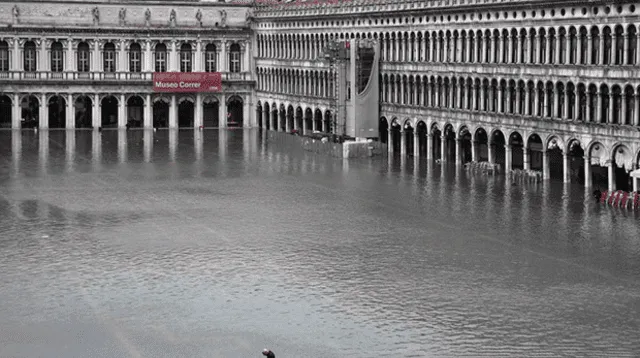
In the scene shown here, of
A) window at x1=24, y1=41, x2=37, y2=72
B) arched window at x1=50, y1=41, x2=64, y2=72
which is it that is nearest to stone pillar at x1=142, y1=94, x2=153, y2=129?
arched window at x1=50, y1=41, x2=64, y2=72

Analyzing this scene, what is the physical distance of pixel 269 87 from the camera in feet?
465

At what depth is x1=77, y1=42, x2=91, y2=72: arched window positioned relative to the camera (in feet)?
454

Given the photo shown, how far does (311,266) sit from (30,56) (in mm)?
88493

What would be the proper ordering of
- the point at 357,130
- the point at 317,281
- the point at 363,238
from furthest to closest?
the point at 357,130 < the point at 363,238 < the point at 317,281

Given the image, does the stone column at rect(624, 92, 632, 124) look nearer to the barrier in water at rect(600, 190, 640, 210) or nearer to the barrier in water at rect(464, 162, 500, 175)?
the barrier in water at rect(600, 190, 640, 210)

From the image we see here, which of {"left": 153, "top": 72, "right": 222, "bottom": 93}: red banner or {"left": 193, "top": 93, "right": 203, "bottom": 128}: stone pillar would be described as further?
{"left": 193, "top": 93, "right": 203, "bottom": 128}: stone pillar

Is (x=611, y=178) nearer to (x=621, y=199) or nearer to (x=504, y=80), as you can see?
(x=621, y=199)

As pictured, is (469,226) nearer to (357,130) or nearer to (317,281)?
(317,281)

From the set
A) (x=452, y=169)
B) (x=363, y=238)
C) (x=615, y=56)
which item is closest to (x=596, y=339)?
(x=363, y=238)

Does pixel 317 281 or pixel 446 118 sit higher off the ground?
pixel 446 118

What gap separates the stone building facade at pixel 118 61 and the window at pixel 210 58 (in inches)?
4.6

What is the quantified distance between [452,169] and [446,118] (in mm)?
6532

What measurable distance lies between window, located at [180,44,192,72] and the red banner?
1.48 metres

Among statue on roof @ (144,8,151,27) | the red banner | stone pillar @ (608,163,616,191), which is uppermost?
statue on roof @ (144,8,151,27)
